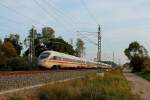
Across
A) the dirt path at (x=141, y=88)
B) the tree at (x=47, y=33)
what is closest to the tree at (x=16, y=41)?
the tree at (x=47, y=33)

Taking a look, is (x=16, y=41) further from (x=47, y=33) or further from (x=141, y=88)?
(x=141, y=88)

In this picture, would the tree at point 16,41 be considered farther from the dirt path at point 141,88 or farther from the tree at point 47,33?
the dirt path at point 141,88

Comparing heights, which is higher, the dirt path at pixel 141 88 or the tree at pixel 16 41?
the tree at pixel 16 41

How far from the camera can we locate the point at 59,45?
381ft

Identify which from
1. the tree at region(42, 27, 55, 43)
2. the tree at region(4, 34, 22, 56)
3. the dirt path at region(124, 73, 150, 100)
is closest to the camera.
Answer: the dirt path at region(124, 73, 150, 100)

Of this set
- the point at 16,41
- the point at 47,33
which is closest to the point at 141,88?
the point at 47,33

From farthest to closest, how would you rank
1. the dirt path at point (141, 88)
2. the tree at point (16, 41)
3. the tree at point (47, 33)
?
the tree at point (16, 41) < the tree at point (47, 33) < the dirt path at point (141, 88)

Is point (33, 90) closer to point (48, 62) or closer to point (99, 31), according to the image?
point (48, 62)

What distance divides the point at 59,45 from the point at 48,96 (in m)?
96.7

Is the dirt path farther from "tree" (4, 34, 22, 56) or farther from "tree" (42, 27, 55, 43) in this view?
"tree" (4, 34, 22, 56)

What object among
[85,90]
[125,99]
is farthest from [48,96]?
[125,99]

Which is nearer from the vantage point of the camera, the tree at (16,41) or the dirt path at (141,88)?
the dirt path at (141,88)

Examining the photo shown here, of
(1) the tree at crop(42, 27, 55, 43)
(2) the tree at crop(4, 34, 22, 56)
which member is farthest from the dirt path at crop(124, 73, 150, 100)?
(2) the tree at crop(4, 34, 22, 56)

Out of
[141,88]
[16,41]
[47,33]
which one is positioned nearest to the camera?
[141,88]
